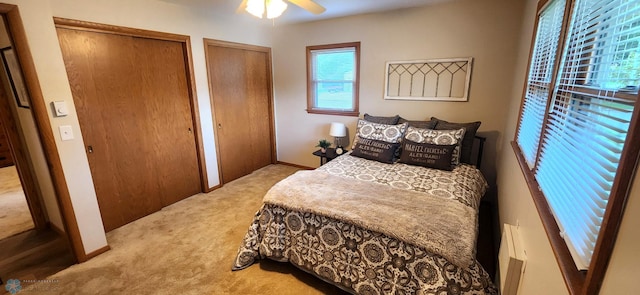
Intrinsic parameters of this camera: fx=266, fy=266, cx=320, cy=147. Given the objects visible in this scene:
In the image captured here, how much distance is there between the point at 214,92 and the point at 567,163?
11.2 feet

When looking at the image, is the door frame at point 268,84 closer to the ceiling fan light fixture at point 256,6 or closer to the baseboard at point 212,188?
the baseboard at point 212,188

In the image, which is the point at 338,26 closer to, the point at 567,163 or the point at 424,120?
the point at 424,120

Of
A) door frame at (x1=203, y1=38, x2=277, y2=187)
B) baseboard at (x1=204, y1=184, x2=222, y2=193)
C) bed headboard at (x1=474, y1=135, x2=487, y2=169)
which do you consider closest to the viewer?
bed headboard at (x1=474, y1=135, x2=487, y2=169)

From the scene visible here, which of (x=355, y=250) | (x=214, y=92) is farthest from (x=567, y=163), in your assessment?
(x=214, y=92)

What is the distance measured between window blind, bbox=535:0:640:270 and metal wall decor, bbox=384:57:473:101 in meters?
1.91

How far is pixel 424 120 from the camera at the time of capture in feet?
10.6

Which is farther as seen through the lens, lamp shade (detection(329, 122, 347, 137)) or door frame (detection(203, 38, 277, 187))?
lamp shade (detection(329, 122, 347, 137))

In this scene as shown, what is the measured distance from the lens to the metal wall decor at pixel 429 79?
9.70ft

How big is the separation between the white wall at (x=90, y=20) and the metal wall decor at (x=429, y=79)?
2267 mm

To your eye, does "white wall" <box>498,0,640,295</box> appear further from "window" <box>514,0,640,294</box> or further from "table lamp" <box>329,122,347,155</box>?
"table lamp" <box>329,122,347,155</box>

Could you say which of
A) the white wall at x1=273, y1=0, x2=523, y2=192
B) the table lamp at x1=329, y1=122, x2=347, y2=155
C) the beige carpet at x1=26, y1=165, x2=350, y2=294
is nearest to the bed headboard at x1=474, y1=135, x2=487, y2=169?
the white wall at x1=273, y1=0, x2=523, y2=192

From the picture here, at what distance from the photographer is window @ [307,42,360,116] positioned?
361cm

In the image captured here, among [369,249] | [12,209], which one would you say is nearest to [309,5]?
[369,249]

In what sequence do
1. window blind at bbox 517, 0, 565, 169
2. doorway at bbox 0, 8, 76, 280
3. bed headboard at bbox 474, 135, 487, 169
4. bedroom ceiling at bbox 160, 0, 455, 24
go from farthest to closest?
bed headboard at bbox 474, 135, 487, 169 < bedroom ceiling at bbox 160, 0, 455, 24 < doorway at bbox 0, 8, 76, 280 < window blind at bbox 517, 0, 565, 169
